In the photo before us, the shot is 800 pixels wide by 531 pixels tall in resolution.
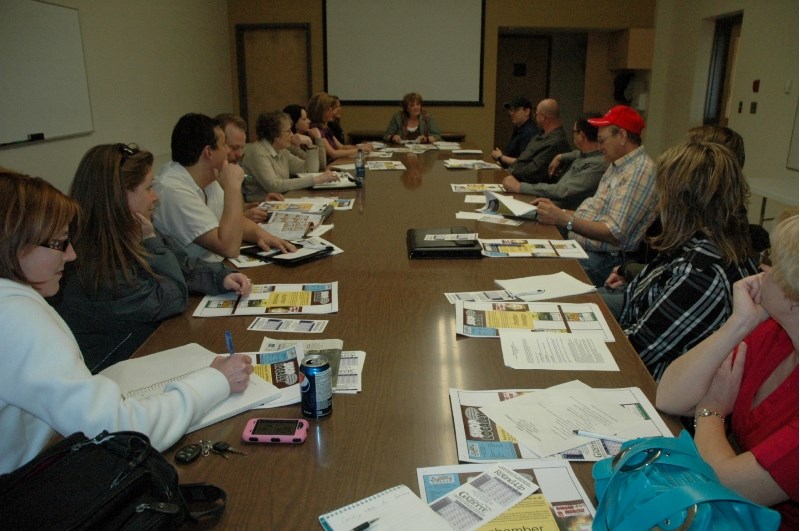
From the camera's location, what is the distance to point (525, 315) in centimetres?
173

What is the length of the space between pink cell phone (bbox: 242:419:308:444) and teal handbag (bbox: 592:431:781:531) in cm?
54

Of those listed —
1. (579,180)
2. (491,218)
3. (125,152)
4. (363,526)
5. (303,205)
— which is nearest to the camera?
(363,526)

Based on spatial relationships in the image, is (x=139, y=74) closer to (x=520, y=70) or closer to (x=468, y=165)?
(x=468, y=165)

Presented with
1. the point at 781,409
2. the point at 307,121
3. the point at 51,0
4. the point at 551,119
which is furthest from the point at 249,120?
the point at 781,409

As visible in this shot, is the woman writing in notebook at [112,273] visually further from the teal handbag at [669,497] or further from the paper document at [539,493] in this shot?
the teal handbag at [669,497]

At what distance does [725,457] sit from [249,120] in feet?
25.5

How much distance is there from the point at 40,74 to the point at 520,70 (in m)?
6.63

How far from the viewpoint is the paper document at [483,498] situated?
0.95m

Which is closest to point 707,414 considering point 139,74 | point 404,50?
point 139,74

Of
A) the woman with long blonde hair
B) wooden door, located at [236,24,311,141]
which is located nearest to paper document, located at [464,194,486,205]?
the woman with long blonde hair

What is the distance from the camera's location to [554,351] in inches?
59.6

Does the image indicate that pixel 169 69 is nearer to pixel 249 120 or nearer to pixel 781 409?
pixel 249 120

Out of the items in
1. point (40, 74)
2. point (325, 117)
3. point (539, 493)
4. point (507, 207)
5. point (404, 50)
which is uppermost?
point (404, 50)

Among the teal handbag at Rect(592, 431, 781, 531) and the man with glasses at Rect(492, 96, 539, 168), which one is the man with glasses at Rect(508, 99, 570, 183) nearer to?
the man with glasses at Rect(492, 96, 539, 168)
